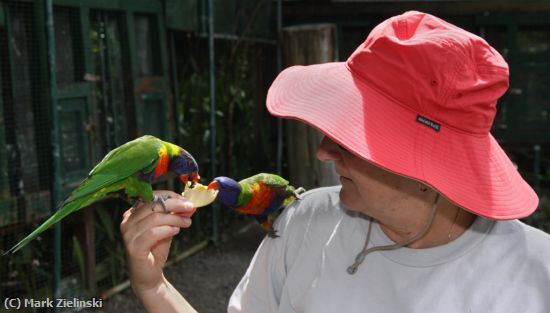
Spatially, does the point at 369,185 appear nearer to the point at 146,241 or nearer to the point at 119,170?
the point at 146,241

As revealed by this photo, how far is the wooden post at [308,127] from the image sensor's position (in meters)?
4.04

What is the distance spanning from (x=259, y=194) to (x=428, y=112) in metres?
0.71

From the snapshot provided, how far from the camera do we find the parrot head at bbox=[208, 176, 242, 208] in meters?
1.60

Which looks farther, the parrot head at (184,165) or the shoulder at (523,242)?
the parrot head at (184,165)

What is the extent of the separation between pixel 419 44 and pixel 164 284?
0.74 m

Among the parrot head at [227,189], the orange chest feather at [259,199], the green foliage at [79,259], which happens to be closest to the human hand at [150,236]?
the parrot head at [227,189]

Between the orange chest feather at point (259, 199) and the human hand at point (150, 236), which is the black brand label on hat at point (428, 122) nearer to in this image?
the human hand at point (150, 236)

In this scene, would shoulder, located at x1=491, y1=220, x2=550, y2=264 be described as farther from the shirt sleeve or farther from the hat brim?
the shirt sleeve

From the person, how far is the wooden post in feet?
8.74

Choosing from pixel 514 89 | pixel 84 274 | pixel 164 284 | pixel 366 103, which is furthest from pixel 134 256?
pixel 514 89

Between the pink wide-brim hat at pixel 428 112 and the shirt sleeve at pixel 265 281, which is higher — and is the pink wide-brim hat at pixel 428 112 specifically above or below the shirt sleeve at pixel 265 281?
above

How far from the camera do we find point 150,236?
4.13 ft
